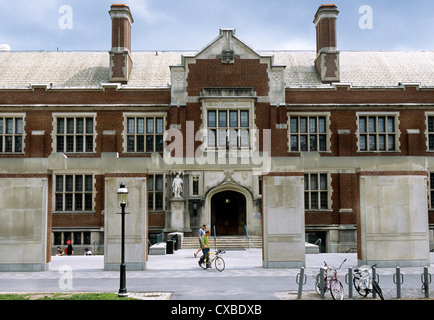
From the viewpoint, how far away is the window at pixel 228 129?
32.2m

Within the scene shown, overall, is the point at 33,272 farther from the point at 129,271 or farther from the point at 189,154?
the point at 189,154

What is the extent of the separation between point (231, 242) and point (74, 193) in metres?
10.0

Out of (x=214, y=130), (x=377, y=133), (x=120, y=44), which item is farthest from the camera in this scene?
(x=120, y=44)

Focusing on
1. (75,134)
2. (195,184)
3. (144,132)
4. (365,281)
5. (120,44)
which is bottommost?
(365,281)

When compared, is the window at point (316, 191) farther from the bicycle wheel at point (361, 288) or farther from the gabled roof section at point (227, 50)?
the bicycle wheel at point (361, 288)

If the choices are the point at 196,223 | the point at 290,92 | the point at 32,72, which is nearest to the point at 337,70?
the point at 290,92

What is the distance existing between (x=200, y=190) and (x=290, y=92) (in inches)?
321

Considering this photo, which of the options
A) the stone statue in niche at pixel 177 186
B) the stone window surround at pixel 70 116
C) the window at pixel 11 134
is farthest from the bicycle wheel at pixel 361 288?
the window at pixel 11 134

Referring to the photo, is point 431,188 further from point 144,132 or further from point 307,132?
point 144,132

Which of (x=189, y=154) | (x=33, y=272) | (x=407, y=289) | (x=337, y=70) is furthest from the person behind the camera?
(x=337, y=70)

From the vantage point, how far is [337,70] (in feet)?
115

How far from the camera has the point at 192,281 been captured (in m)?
17.5

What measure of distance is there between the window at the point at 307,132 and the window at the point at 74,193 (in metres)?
12.8

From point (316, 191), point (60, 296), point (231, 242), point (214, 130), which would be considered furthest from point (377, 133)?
point (60, 296)
